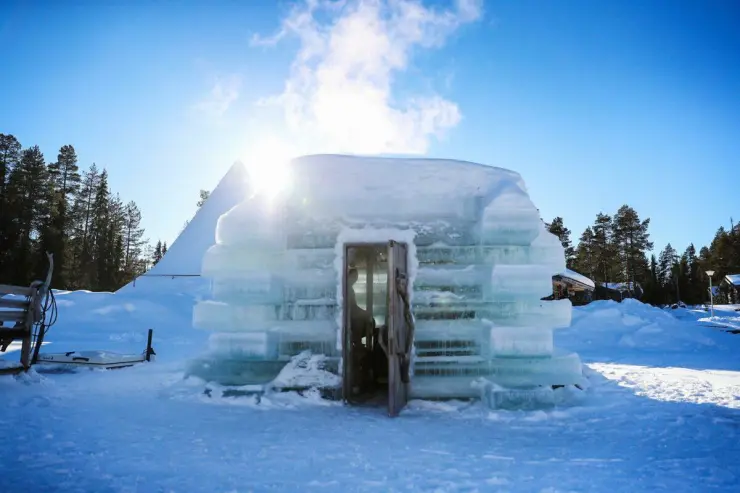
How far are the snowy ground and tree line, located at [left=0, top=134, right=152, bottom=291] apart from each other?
84.0 feet

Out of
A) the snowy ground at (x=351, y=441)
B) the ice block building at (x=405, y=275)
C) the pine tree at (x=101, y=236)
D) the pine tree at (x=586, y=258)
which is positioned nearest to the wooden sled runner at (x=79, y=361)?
the snowy ground at (x=351, y=441)

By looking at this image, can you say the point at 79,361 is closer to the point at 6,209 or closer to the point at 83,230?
the point at 6,209

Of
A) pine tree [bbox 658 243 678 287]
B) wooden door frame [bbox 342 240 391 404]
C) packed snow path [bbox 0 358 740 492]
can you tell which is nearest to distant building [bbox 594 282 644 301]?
pine tree [bbox 658 243 678 287]

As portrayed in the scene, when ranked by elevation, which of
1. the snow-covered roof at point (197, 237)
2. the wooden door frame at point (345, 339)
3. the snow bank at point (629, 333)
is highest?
the snow-covered roof at point (197, 237)

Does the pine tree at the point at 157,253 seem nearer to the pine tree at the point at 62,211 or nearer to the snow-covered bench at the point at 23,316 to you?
the pine tree at the point at 62,211

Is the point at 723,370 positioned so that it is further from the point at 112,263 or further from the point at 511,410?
the point at 112,263

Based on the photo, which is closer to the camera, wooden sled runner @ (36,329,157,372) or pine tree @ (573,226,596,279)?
wooden sled runner @ (36,329,157,372)

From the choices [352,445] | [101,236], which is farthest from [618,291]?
[101,236]

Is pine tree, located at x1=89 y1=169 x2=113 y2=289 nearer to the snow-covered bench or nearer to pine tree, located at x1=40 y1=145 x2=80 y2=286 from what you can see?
pine tree, located at x1=40 y1=145 x2=80 y2=286

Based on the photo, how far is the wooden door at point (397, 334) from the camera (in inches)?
208

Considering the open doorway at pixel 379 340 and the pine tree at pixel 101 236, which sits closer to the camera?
the open doorway at pixel 379 340

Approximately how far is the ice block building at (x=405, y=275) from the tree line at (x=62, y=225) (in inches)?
1011

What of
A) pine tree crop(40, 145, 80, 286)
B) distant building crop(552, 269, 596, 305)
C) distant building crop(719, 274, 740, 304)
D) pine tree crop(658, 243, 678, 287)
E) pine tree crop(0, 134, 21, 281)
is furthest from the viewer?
pine tree crop(658, 243, 678, 287)

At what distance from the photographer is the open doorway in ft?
17.6
